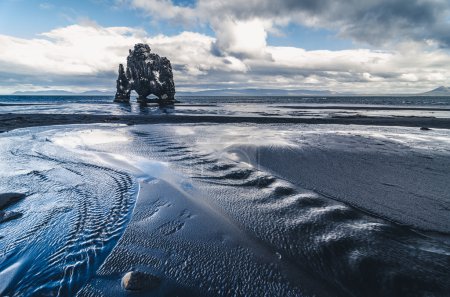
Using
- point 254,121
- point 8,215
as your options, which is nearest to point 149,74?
point 254,121

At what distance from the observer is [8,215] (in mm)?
4684

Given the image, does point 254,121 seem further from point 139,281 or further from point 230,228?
point 139,281

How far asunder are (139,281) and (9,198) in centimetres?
466

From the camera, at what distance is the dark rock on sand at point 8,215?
15.0 feet

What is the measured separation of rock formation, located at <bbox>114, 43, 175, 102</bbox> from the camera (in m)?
81.5

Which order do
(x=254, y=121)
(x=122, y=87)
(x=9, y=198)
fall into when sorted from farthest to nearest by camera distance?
(x=122, y=87), (x=254, y=121), (x=9, y=198)

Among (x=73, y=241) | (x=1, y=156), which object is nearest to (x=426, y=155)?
(x=73, y=241)

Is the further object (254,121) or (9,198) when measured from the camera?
(254,121)

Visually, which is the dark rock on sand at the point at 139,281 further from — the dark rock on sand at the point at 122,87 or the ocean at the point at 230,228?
the dark rock on sand at the point at 122,87

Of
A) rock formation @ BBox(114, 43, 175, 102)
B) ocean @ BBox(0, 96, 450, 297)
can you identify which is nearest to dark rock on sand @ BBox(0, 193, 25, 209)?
ocean @ BBox(0, 96, 450, 297)

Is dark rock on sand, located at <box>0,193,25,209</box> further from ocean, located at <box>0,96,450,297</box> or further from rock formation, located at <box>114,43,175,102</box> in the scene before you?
rock formation, located at <box>114,43,175,102</box>

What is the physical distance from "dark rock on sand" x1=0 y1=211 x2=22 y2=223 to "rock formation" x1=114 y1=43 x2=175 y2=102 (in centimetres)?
8033

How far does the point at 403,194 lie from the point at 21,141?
56.6 ft

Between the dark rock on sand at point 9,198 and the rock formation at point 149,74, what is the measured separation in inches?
3122
